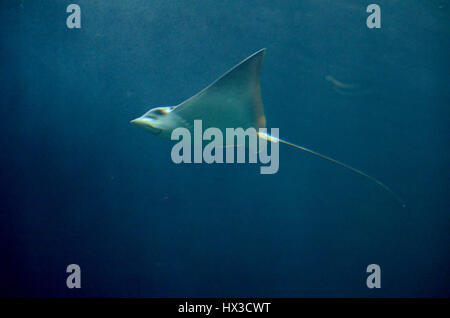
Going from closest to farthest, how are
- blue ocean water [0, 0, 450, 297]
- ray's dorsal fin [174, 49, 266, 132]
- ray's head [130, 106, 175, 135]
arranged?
ray's dorsal fin [174, 49, 266, 132], ray's head [130, 106, 175, 135], blue ocean water [0, 0, 450, 297]

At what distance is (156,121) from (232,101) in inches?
24.1

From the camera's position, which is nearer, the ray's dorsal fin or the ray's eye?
the ray's dorsal fin

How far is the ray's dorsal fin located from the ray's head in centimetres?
13

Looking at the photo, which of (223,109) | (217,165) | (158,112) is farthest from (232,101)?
(217,165)

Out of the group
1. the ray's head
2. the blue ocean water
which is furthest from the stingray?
the blue ocean water

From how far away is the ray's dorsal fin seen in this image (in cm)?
195

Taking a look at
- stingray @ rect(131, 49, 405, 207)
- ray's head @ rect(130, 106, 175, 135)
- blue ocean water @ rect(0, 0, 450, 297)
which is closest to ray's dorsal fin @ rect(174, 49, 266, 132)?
stingray @ rect(131, 49, 405, 207)

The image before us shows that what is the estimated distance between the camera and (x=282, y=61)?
4.71m

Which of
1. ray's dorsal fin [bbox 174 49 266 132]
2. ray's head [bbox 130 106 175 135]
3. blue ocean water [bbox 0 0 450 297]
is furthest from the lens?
blue ocean water [bbox 0 0 450 297]

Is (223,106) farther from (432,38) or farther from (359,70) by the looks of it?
(432,38)

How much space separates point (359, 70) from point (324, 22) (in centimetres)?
98

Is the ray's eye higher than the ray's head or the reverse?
higher

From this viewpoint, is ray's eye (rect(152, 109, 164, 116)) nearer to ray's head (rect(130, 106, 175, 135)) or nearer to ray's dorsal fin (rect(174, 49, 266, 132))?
ray's head (rect(130, 106, 175, 135))

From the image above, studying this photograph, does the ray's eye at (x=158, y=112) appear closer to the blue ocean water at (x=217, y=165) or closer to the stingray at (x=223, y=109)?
the stingray at (x=223, y=109)
